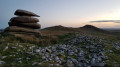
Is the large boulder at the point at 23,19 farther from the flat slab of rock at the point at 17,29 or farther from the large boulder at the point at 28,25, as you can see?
the flat slab of rock at the point at 17,29

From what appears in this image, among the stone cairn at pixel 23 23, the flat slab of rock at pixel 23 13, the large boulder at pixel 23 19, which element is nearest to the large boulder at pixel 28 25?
the stone cairn at pixel 23 23

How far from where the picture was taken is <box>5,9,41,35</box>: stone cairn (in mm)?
22475

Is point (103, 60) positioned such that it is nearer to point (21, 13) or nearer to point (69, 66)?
point (69, 66)

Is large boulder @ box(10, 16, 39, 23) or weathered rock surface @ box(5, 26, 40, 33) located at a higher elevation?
large boulder @ box(10, 16, 39, 23)

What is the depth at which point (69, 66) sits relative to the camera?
9.19 m

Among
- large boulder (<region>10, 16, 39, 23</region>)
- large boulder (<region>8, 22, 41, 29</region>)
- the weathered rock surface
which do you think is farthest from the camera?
large boulder (<region>8, 22, 41, 29</region>)

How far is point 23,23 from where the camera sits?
2358 centimetres

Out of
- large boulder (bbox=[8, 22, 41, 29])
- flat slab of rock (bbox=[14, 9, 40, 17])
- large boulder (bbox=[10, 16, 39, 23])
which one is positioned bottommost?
large boulder (bbox=[8, 22, 41, 29])

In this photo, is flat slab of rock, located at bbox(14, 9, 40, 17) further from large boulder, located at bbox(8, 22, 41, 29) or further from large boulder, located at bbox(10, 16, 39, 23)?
large boulder, located at bbox(8, 22, 41, 29)

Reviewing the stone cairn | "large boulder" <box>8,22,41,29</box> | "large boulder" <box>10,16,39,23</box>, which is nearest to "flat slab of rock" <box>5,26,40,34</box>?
the stone cairn

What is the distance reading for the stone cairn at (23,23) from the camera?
73.7ft

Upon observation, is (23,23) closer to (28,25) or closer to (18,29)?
(28,25)

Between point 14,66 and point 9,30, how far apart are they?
14.7 m

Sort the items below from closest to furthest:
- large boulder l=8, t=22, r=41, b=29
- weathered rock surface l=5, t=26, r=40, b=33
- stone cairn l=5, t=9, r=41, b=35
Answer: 1. weathered rock surface l=5, t=26, r=40, b=33
2. stone cairn l=5, t=9, r=41, b=35
3. large boulder l=8, t=22, r=41, b=29
